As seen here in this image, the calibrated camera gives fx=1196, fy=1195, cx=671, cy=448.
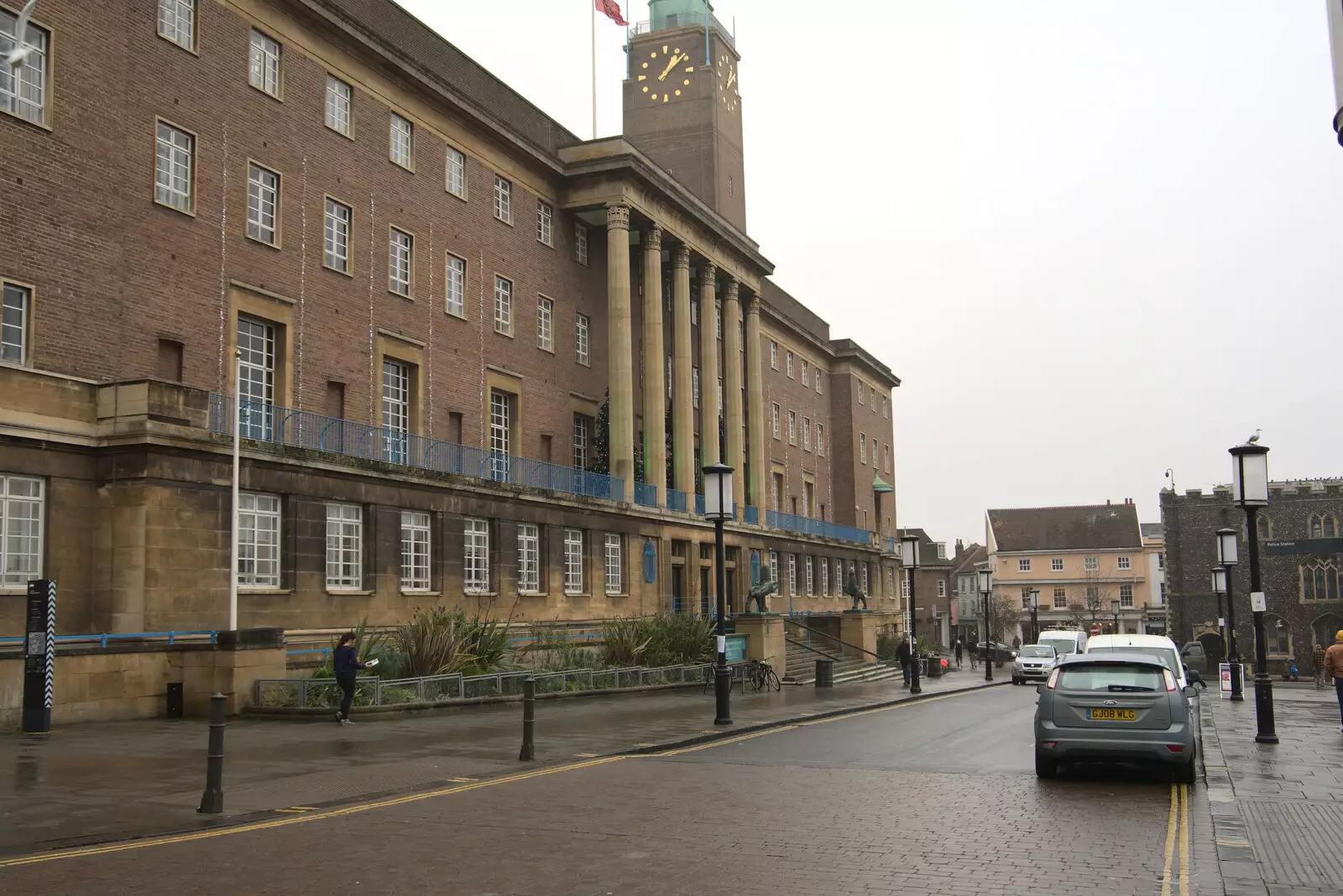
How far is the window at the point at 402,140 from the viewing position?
31422 mm

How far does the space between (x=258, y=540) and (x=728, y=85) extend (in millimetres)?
38714

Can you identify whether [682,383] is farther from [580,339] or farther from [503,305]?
[503,305]

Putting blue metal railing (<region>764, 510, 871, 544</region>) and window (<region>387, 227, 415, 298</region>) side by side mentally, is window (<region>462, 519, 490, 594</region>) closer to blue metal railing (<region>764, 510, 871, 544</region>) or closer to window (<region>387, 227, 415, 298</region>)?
window (<region>387, 227, 415, 298</region>)

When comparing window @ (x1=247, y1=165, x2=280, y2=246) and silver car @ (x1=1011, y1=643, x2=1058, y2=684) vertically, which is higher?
window @ (x1=247, y1=165, x2=280, y2=246)

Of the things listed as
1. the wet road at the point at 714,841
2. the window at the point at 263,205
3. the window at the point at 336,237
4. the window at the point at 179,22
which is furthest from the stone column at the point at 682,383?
the wet road at the point at 714,841

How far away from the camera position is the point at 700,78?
53.6 meters

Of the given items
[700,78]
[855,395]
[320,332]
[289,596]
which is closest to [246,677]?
[289,596]

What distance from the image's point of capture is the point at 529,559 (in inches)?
1296

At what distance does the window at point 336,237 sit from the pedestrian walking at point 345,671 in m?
12.5

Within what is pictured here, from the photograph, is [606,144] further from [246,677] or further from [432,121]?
[246,677]

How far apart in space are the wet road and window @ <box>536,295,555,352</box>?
2418cm

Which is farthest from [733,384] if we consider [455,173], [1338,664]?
[1338,664]

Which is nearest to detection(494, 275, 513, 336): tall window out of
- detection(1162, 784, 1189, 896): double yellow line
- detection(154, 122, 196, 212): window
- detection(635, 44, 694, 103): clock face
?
detection(154, 122, 196, 212): window

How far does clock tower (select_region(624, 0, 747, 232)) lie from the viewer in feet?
176
